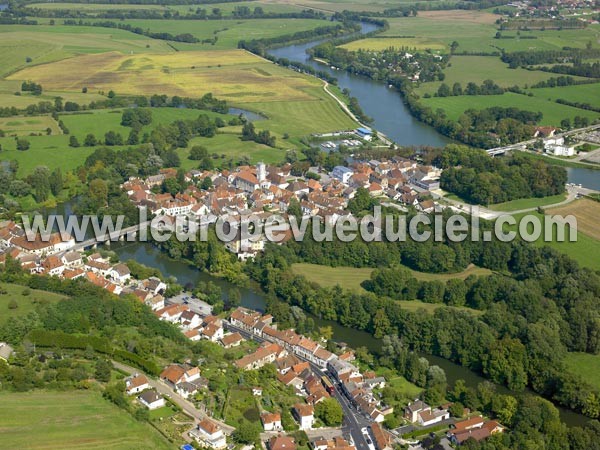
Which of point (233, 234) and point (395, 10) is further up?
point (395, 10)

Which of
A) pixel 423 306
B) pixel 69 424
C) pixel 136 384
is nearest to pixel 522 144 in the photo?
pixel 423 306

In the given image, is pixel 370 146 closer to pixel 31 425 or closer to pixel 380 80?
pixel 380 80

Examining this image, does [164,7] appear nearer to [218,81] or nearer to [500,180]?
[218,81]

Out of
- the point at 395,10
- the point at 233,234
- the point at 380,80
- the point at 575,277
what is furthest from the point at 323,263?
the point at 395,10

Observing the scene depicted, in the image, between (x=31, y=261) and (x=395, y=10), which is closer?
(x=31, y=261)

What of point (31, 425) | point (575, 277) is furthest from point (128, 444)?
point (575, 277)

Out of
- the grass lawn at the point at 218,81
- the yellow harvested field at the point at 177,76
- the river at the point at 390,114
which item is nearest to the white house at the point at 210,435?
the river at the point at 390,114

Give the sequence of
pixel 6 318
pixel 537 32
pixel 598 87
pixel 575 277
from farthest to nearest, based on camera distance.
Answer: pixel 537 32, pixel 598 87, pixel 575 277, pixel 6 318

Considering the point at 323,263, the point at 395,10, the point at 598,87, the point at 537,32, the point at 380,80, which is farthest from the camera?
the point at 395,10
